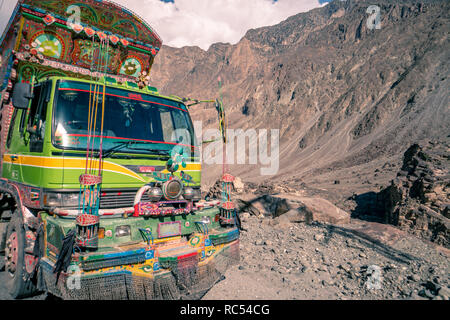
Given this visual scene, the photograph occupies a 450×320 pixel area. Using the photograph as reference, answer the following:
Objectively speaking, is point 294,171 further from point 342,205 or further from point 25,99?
point 25,99

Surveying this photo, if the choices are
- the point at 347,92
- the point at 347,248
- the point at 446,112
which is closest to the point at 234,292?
the point at 347,248

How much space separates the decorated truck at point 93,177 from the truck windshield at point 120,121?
0.05 ft

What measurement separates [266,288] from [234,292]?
0.52 m

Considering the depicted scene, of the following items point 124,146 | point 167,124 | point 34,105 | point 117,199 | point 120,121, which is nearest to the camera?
point 117,199

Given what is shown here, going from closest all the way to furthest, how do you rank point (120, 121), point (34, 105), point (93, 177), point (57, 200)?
1. point (93, 177)
2. point (57, 200)
3. point (34, 105)
4. point (120, 121)

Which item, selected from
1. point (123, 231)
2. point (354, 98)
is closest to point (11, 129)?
point (123, 231)

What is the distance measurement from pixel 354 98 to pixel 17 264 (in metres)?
51.1

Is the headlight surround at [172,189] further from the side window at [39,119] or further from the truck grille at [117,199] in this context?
the side window at [39,119]

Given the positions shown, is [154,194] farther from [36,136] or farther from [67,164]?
[36,136]

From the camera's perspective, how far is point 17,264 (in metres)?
4.24

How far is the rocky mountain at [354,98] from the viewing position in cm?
3278

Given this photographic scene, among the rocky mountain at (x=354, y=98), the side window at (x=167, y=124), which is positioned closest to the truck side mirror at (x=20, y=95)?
→ the side window at (x=167, y=124)

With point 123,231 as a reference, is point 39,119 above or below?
above

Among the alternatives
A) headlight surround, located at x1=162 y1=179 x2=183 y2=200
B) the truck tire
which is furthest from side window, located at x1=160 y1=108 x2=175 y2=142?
the truck tire
